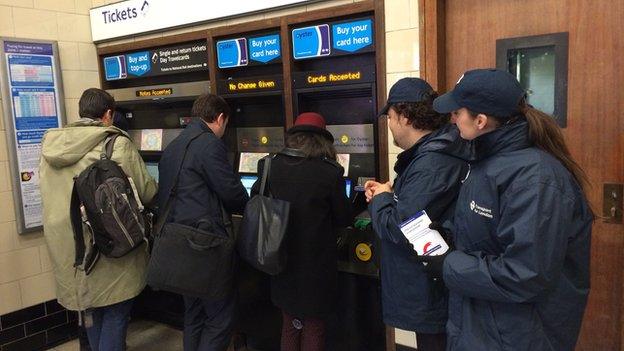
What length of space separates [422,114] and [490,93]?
432 millimetres

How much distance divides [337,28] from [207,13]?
88 centimetres

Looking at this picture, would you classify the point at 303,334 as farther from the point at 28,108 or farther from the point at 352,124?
the point at 28,108

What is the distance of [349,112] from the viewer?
109 inches

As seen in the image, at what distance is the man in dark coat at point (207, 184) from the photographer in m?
2.26

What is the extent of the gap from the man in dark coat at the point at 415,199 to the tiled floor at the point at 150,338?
1948 millimetres

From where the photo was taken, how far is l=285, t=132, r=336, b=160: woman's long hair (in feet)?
7.11

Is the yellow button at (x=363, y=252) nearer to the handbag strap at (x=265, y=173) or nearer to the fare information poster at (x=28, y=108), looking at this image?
the handbag strap at (x=265, y=173)

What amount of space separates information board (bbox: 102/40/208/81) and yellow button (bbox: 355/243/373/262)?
154 centimetres

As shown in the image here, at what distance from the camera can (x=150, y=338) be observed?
131 inches

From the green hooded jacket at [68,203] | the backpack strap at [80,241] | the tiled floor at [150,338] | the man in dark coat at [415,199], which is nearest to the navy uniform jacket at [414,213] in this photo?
the man in dark coat at [415,199]

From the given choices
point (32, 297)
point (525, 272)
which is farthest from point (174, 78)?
point (525, 272)

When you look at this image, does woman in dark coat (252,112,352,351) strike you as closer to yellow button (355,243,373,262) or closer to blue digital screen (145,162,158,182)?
yellow button (355,243,373,262)

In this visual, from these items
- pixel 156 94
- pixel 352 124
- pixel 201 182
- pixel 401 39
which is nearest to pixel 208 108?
pixel 201 182

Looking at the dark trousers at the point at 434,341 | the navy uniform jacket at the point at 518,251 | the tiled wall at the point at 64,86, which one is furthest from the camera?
the tiled wall at the point at 64,86
